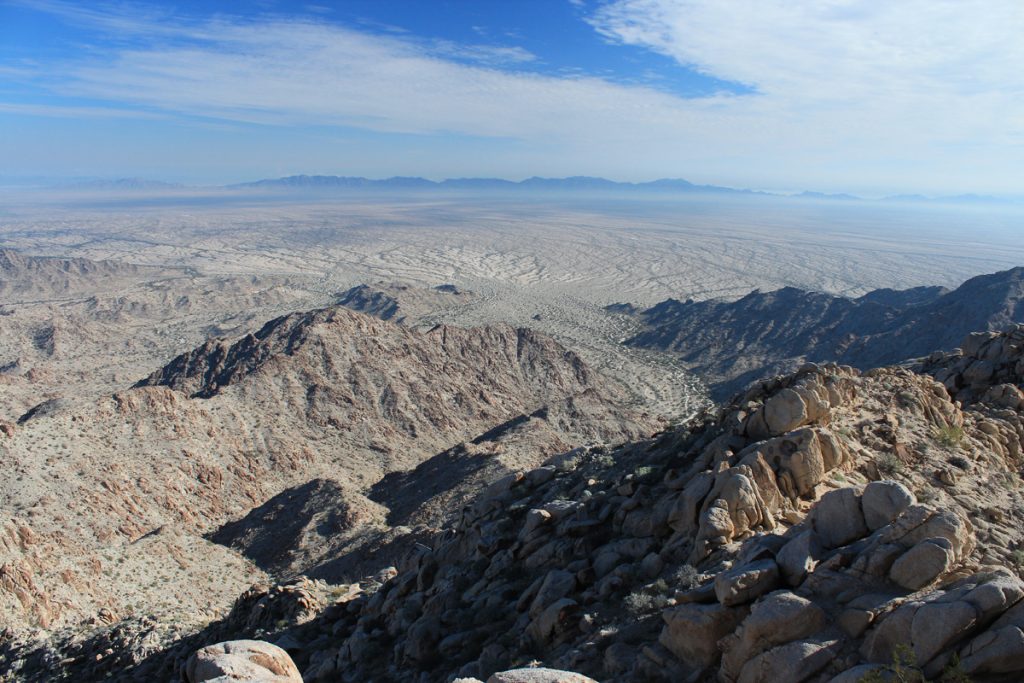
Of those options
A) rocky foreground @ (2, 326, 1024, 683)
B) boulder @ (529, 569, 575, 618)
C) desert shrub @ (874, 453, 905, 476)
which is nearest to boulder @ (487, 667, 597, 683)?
rocky foreground @ (2, 326, 1024, 683)

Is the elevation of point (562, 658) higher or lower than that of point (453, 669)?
higher

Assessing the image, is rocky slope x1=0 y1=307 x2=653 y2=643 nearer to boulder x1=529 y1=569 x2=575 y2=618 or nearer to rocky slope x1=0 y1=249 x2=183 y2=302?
boulder x1=529 y1=569 x2=575 y2=618

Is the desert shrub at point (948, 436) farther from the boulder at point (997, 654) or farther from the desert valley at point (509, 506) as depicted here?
the boulder at point (997, 654)

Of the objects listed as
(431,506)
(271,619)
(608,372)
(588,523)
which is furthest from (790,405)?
(608,372)

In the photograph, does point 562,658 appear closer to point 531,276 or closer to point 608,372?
point 608,372

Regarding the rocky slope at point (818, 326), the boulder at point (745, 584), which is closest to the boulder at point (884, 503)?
the boulder at point (745, 584)
